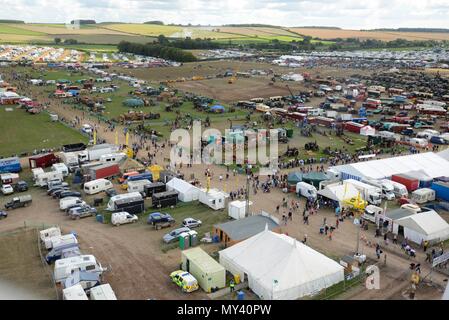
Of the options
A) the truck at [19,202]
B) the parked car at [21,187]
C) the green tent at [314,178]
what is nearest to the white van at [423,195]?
the green tent at [314,178]

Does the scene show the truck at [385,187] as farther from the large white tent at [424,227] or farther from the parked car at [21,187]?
the parked car at [21,187]

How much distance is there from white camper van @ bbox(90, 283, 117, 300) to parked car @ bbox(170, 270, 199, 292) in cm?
202

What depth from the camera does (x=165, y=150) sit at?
30812 mm

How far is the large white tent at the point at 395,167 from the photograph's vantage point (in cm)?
2438

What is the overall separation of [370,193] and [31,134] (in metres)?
26.3

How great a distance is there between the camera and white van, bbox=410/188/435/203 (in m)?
22.1

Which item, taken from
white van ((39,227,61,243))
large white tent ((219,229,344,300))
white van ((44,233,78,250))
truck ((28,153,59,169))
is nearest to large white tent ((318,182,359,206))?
large white tent ((219,229,344,300))

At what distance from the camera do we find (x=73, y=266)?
555 inches

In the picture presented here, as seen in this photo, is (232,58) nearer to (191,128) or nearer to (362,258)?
(191,128)

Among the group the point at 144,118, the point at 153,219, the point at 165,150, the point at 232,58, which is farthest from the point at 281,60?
the point at 153,219

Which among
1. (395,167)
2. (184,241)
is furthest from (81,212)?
(395,167)
